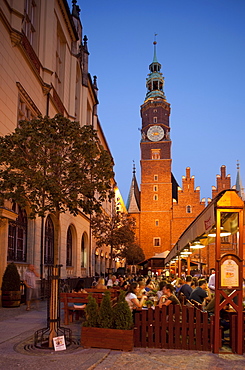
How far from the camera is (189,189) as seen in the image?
64062 mm

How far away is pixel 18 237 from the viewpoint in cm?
1647

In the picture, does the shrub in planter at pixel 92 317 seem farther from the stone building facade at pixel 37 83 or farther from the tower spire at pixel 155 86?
the tower spire at pixel 155 86

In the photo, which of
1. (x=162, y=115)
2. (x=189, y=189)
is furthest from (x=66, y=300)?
(x=162, y=115)

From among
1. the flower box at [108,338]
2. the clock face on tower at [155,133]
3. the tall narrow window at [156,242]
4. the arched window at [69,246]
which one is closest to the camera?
the flower box at [108,338]

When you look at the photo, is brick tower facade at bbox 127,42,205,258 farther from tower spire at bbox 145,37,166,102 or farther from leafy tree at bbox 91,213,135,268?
leafy tree at bbox 91,213,135,268

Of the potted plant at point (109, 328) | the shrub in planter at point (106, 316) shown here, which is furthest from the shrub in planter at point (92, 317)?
the shrub in planter at point (106, 316)

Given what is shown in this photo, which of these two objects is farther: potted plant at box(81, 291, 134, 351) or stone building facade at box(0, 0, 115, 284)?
stone building facade at box(0, 0, 115, 284)

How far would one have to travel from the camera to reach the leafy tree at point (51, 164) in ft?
25.4

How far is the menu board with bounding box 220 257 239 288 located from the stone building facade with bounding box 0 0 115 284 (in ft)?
24.6

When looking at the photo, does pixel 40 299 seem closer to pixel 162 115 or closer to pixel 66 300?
pixel 66 300

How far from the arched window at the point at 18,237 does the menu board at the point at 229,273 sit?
9.87 metres

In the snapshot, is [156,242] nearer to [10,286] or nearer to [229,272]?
[10,286]

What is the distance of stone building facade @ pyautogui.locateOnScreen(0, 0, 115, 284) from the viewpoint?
14234 mm

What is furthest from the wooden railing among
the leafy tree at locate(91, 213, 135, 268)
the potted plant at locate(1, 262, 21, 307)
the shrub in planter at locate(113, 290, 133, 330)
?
the leafy tree at locate(91, 213, 135, 268)
